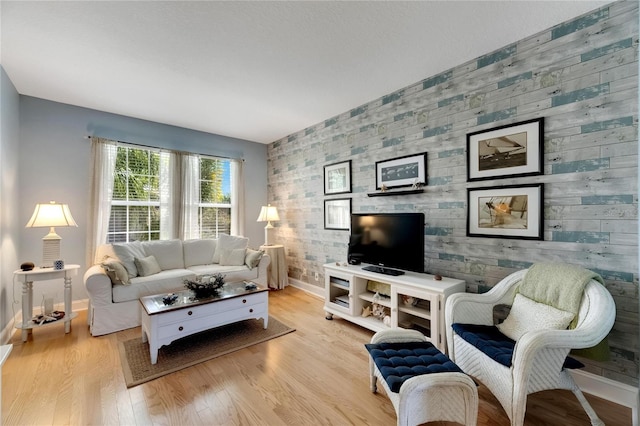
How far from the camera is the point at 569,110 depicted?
1995mm

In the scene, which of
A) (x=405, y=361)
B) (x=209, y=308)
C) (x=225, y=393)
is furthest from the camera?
(x=209, y=308)

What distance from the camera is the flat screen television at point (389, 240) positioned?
2.64m

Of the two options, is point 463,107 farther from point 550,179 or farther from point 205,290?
point 205,290

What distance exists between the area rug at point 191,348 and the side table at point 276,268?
4.54 feet

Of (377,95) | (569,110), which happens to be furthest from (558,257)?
(377,95)

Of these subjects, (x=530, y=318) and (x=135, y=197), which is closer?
(x=530, y=318)

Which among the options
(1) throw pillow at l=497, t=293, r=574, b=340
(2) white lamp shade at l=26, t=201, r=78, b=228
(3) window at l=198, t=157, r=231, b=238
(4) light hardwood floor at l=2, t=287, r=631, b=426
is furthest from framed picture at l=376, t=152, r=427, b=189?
(2) white lamp shade at l=26, t=201, r=78, b=228

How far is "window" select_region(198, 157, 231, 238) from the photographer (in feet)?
15.3

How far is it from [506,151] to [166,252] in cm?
419

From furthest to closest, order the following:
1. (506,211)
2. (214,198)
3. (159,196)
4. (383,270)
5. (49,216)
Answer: (214,198)
(159,196)
(383,270)
(49,216)
(506,211)

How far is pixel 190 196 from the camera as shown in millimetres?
4441

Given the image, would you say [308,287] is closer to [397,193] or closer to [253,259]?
[253,259]

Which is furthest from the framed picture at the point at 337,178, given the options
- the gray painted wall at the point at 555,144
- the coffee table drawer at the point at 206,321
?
the coffee table drawer at the point at 206,321

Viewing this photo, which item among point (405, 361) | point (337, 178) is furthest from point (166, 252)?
point (405, 361)
